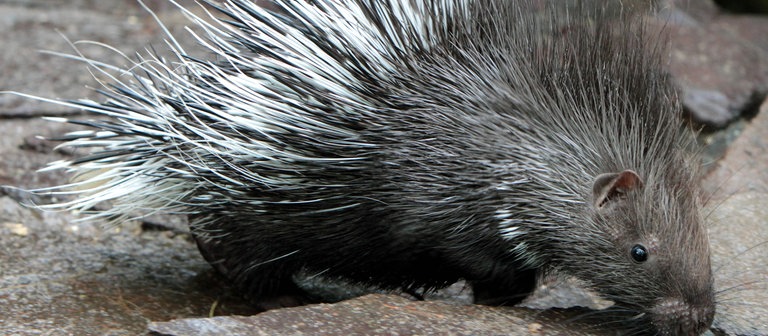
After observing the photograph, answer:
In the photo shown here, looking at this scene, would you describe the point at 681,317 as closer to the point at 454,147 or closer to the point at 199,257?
the point at 454,147

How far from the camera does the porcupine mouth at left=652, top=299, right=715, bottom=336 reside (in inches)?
103

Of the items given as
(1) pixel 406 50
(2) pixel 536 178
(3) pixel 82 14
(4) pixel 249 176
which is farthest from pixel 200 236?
(3) pixel 82 14

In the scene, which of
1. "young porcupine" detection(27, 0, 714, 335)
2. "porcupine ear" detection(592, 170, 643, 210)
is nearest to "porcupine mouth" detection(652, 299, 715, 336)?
"young porcupine" detection(27, 0, 714, 335)

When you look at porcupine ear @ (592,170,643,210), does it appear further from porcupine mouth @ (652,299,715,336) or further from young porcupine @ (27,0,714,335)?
porcupine mouth @ (652,299,715,336)

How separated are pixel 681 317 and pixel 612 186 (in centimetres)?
38

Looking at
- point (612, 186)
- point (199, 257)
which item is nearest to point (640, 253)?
point (612, 186)

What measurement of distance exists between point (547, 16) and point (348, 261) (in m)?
0.93

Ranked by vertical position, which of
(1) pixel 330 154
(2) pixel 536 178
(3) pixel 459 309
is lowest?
(3) pixel 459 309

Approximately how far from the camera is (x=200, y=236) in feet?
10.8

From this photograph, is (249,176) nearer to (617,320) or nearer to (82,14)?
(617,320)

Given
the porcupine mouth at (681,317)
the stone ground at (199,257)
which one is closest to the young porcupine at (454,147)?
the porcupine mouth at (681,317)

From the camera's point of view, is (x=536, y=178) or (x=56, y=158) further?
(x=56, y=158)

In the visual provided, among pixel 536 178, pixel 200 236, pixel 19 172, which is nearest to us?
pixel 536 178

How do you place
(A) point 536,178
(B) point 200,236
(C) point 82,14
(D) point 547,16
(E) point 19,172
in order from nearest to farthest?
(A) point 536,178 < (D) point 547,16 < (B) point 200,236 < (E) point 19,172 < (C) point 82,14
